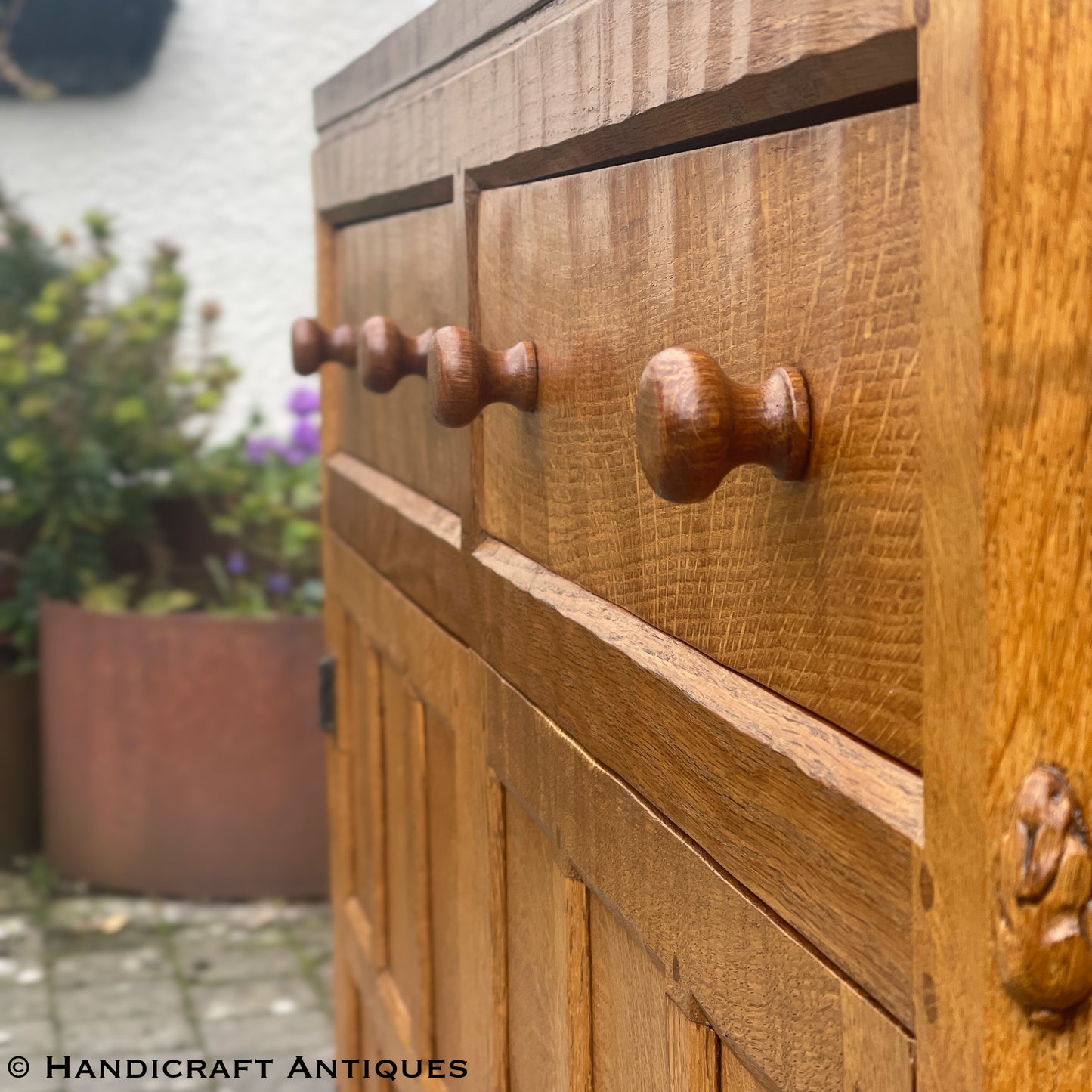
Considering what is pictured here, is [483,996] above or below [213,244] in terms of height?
below

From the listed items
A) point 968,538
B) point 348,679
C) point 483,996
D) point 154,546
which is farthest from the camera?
point 154,546

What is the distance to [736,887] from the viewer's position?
1.91 feet

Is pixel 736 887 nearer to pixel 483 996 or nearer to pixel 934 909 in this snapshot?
pixel 934 909

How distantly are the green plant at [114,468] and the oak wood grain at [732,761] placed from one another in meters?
2.23

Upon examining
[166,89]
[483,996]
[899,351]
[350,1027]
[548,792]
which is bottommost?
[350,1027]

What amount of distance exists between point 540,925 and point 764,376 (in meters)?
0.47

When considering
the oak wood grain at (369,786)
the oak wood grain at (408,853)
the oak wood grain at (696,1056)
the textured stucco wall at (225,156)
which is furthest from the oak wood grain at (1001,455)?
the textured stucco wall at (225,156)

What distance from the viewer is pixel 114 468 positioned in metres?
3.22

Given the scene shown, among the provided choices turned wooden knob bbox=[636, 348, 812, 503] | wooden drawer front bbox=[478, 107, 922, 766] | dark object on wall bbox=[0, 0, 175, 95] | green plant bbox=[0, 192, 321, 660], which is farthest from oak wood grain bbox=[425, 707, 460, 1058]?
dark object on wall bbox=[0, 0, 175, 95]

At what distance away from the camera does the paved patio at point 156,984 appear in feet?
7.64

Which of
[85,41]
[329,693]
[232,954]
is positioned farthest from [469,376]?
[85,41]

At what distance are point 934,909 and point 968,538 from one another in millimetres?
120

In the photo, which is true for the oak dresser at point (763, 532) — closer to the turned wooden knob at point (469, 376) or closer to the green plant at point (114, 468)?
the turned wooden knob at point (469, 376)

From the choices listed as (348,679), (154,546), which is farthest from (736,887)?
(154,546)
